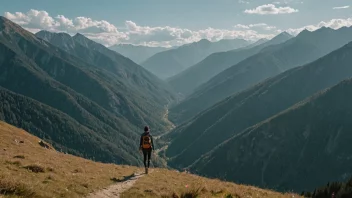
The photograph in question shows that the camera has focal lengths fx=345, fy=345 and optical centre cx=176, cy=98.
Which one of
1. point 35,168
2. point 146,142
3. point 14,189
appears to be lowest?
point 35,168

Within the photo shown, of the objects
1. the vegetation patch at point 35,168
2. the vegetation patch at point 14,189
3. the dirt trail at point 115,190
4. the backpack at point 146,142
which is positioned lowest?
the dirt trail at point 115,190

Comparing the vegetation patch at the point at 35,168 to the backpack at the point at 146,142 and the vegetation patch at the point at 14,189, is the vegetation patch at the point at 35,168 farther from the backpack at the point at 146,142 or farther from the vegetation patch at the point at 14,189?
the backpack at the point at 146,142

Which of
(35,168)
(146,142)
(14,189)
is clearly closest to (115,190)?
(35,168)

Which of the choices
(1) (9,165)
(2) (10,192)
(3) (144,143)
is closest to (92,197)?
(2) (10,192)

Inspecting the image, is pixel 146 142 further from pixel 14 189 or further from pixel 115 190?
pixel 14 189

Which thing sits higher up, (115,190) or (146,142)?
(146,142)

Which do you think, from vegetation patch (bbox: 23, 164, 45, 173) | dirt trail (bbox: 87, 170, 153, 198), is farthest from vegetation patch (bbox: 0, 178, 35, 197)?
vegetation patch (bbox: 23, 164, 45, 173)

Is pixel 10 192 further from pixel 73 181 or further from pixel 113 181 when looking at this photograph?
pixel 113 181

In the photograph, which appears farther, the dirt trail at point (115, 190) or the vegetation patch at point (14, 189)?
the dirt trail at point (115, 190)

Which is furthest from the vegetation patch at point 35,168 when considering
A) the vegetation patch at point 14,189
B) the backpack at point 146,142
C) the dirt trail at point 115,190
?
the backpack at point 146,142

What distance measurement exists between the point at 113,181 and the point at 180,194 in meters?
6.70

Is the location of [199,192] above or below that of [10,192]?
below

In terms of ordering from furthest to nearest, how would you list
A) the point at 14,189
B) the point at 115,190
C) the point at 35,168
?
the point at 35,168 < the point at 115,190 < the point at 14,189

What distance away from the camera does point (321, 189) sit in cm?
2602
